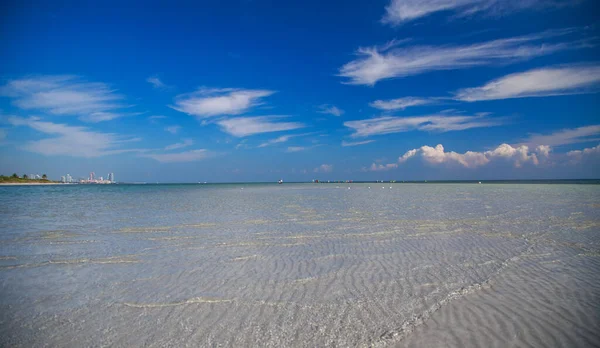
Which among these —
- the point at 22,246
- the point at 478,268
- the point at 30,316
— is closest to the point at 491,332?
the point at 478,268

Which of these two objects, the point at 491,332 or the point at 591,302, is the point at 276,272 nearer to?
the point at 491,332

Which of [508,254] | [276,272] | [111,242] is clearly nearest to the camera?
[276,272]

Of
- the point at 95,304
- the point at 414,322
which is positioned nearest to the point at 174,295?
the point at 95,304

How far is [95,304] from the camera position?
678 cm

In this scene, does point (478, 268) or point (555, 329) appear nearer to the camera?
point (555, 329)

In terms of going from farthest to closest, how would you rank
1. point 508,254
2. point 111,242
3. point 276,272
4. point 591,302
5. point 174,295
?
1. point 111,242
2. point 508,254
3. point 276,272
4. point 174,295
5. point 591,302

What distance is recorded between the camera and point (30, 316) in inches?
244

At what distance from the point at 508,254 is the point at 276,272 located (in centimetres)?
848

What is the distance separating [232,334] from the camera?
17.6 feet

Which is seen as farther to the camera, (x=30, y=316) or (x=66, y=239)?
(x=66, y=239)

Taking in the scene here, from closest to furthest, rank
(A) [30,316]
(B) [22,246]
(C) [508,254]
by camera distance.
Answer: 1. (A) [30,316]
2. (C) [508,254]
3. (B) [22,246]

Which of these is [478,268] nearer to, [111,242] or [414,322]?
[414,322]

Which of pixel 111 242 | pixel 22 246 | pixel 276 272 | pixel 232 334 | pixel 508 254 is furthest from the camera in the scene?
pixel 111 242

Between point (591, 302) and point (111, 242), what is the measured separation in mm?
16608
